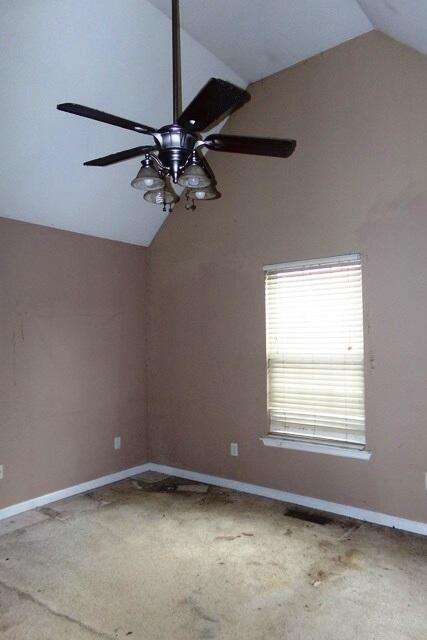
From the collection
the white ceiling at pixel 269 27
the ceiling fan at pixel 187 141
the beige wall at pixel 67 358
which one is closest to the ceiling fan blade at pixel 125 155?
the ceiling fan at pixel 187 141

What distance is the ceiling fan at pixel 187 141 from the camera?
1938 millimetres

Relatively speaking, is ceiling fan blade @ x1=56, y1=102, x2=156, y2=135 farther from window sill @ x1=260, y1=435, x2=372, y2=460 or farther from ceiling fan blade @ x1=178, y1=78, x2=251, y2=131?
window sill @ x1=260, y1=435, x2=372, y2=460

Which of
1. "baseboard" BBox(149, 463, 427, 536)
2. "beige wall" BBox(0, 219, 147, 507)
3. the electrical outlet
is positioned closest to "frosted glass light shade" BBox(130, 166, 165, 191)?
"beige wall" BBox(0, 219, 147, 507)

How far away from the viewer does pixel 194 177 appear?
2203 mm

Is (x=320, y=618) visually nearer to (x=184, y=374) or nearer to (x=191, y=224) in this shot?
(x=184, y=374)

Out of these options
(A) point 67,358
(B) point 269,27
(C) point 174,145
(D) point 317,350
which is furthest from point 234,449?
(B) point 269,27

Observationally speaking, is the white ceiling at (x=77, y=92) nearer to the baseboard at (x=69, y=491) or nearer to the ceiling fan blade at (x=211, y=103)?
the ceiling fan blade at (x=211, y=103)

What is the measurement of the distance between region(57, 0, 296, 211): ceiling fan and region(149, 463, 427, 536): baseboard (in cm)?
258

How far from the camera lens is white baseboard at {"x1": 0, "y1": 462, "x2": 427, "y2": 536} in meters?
3.19

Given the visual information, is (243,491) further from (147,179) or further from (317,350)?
(147,179)

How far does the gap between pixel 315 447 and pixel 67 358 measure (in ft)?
7.33

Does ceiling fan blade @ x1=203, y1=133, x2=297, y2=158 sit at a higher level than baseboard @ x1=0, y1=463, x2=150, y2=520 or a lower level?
higher

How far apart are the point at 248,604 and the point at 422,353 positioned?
6.32ft

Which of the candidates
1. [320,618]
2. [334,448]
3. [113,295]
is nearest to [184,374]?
[113,295]
